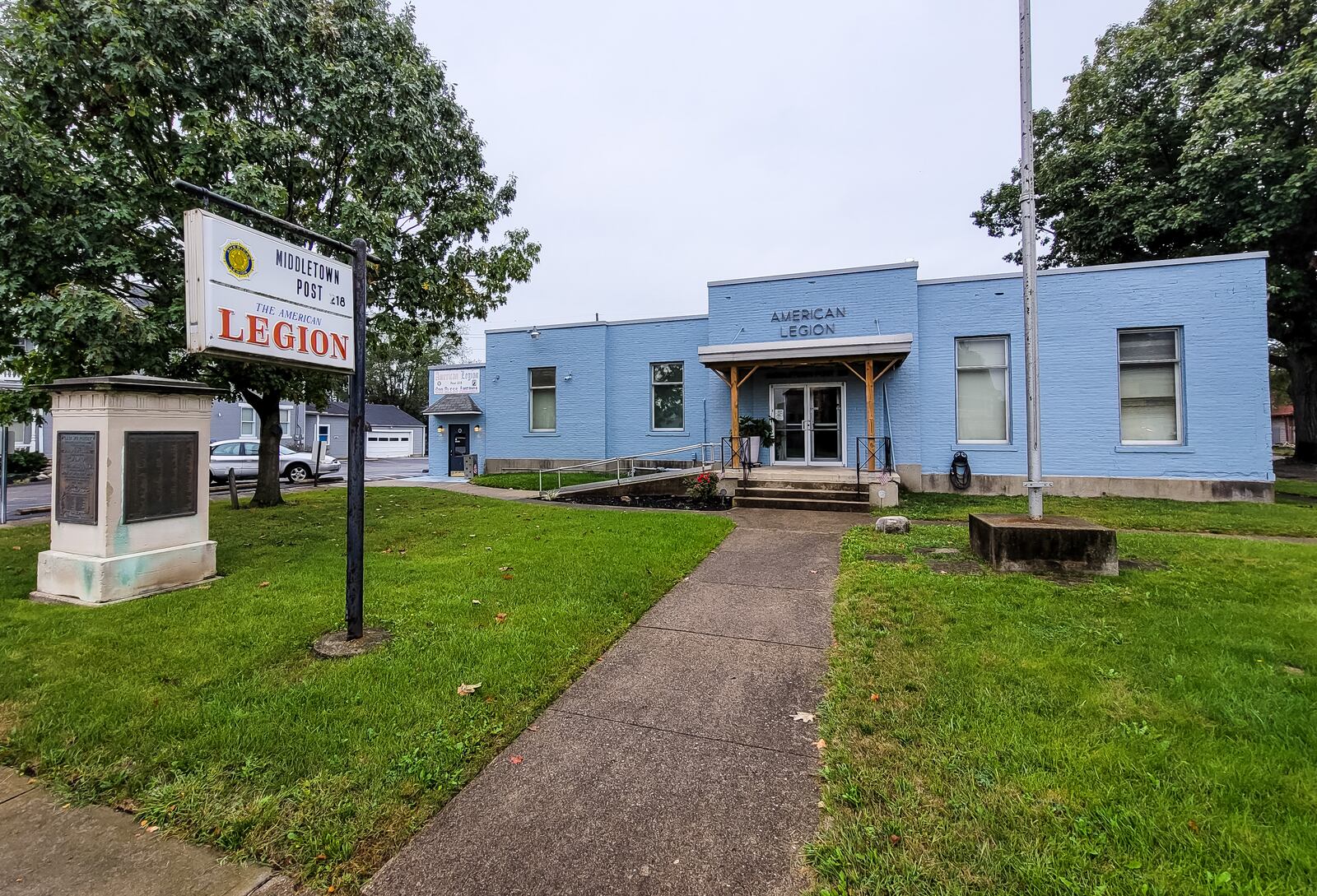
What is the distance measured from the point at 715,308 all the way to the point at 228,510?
11.8 meters

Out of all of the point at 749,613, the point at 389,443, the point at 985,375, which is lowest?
the point at 749,613

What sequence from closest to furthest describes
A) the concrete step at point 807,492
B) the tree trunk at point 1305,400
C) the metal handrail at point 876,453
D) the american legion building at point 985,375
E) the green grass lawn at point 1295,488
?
the concrete step at point 807,492
the american legion building at point 985,375
the green grass lawn at point 1295,488
the metal handrail at point 876,453
the tree trunk at point 1305,400

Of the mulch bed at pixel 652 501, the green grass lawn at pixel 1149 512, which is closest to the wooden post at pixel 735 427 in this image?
the mulch bed at pixel 652 501

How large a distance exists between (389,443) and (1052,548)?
44329 millimetres

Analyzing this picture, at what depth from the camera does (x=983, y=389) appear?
12875 mm

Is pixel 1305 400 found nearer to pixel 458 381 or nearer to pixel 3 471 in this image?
pixel 458 381

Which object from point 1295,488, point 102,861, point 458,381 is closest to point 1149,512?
point 1295,488

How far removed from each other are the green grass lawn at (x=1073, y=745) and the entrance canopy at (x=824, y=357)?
7.55m

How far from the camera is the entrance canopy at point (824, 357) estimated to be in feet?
38.9

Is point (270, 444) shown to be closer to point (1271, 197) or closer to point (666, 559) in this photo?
point (666, 559)

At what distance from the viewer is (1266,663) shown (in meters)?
3.48

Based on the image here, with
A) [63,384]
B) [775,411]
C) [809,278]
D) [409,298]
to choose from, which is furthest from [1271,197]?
[63,384]

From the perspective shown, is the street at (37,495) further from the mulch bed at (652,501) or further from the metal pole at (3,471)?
the mulch bed at (652,501)

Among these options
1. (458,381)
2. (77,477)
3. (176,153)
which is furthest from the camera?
(458,381)
